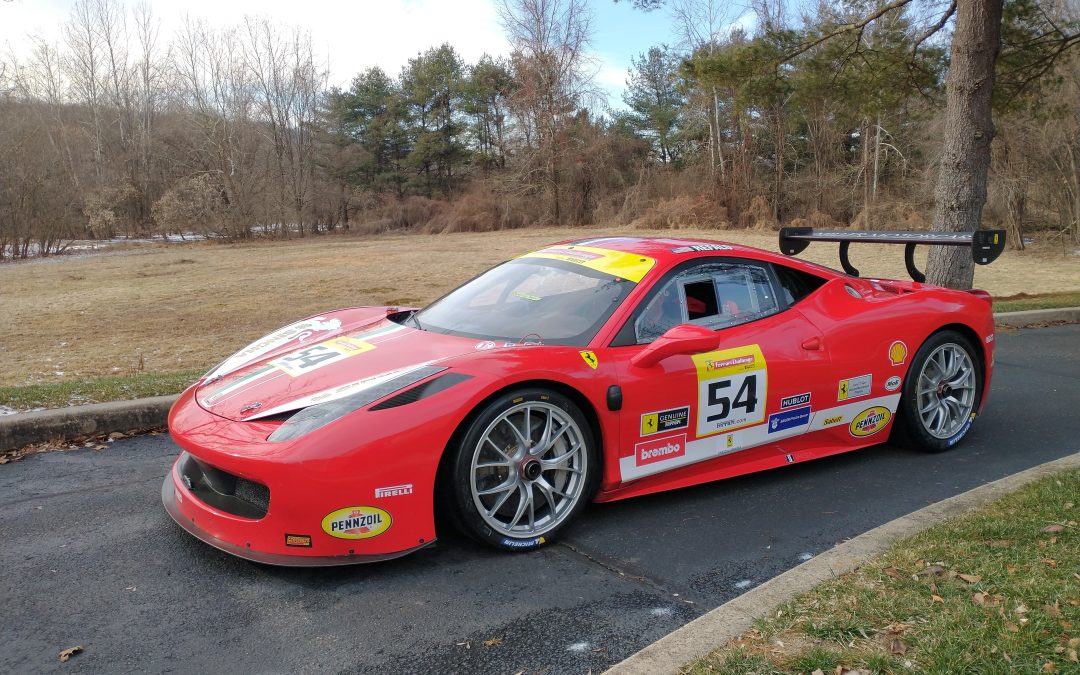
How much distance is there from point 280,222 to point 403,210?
7479 millimetres

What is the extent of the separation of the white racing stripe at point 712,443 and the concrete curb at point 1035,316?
6775 millimetres

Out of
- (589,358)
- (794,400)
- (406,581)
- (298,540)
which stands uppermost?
(589,358)

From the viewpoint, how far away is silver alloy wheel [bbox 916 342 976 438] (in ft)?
16.1

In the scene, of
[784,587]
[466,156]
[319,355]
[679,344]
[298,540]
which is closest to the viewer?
[784,587]

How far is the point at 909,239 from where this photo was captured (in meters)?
5.29

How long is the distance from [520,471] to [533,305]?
1.03 meters

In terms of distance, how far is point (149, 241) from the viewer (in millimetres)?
33031

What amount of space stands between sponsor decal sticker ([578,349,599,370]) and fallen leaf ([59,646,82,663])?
7.28 feet

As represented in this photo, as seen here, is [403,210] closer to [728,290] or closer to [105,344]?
[105,344]

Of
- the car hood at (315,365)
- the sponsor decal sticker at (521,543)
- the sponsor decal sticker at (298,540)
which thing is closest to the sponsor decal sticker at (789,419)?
the sponsor decal sticker at (521,543)

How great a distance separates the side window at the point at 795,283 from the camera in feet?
15.0

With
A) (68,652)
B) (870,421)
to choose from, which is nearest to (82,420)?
(68,652)

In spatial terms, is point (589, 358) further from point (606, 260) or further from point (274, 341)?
point (274, 341)

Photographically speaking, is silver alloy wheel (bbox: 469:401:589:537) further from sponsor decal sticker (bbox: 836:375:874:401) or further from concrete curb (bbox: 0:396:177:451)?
concrete curb (bbox: 0:396:177:451)
